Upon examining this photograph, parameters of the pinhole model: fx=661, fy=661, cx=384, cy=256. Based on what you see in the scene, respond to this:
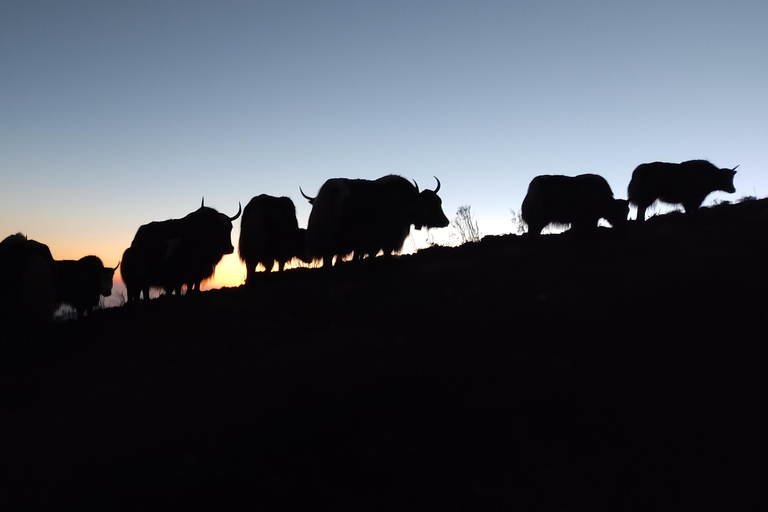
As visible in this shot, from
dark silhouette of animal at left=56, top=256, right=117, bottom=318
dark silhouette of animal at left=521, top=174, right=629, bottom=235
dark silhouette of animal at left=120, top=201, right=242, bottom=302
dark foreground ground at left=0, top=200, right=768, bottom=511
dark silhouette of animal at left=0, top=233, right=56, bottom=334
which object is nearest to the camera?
Result: dark foreground ground at left=0, top=200, right=768, bottom=511

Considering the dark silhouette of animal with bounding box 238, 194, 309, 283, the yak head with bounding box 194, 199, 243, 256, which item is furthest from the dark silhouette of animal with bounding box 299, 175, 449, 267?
the yak head with bounding box 194, 199, 243, 256

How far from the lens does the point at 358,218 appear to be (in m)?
12.5

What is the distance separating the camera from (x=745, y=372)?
7.16 metres

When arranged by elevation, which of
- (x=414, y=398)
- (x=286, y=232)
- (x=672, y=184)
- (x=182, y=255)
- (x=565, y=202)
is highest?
(x=672, y=184)

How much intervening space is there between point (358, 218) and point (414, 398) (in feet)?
20.0

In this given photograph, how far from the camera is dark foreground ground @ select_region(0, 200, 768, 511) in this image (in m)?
5.61

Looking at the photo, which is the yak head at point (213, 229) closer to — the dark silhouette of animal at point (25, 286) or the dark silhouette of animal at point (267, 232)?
the dark silhouette of animal at point (267, 232)

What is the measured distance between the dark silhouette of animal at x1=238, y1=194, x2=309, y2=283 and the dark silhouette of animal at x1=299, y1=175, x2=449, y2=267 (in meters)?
Result: 0.52

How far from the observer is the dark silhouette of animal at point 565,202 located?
14.5 m

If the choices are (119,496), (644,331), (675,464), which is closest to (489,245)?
(644,331)

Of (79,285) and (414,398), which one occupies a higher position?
(79,285)

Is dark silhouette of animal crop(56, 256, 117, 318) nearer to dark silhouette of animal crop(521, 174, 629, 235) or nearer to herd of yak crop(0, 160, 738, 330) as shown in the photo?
herd of yak crop(0, 160, 738, 330)

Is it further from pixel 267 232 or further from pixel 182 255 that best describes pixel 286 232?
pixel 182 255

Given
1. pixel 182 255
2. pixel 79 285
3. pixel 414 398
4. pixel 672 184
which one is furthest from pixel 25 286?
pixel 672 184
